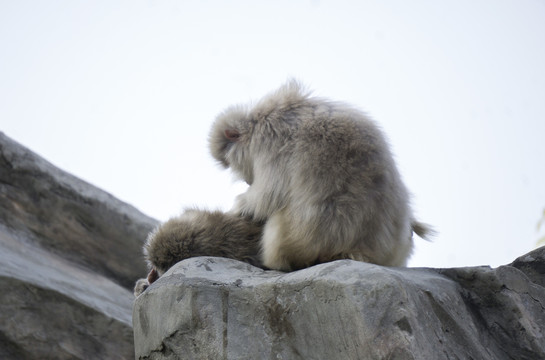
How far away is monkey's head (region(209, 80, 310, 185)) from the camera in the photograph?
11.8 feet

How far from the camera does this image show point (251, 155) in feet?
Result: 12.1

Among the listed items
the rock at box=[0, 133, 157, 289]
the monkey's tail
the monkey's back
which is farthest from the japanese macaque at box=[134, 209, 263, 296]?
the rock at box=[0, 133, 157, 289]

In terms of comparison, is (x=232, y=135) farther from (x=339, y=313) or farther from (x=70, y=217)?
(x=70, y=217)

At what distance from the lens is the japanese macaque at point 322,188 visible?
328 centimetres

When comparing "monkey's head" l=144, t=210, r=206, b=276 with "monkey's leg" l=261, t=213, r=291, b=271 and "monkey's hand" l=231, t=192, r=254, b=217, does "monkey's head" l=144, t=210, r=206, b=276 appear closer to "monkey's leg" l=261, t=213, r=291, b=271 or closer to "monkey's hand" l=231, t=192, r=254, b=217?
"monkey's hand" l=231, t=192, r=254, b=217

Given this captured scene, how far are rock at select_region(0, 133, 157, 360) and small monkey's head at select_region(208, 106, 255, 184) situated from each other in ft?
5.50

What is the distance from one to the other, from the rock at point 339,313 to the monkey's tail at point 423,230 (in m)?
0.93

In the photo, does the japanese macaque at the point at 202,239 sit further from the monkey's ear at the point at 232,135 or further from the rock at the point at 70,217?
the rock at the point at 70,217

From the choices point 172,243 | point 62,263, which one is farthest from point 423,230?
point 62,263

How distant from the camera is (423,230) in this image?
13.9 ft


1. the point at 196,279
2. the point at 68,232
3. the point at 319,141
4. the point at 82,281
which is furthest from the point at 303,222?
the point at 68,232

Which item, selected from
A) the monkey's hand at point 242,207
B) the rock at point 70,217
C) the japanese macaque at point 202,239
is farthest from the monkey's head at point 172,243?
the rock at point 70,217

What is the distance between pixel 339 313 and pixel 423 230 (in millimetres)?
1817

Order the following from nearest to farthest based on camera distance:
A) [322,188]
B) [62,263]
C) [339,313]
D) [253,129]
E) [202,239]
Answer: [339,313], [322,188], [202,239], [253,129], [62,263]
